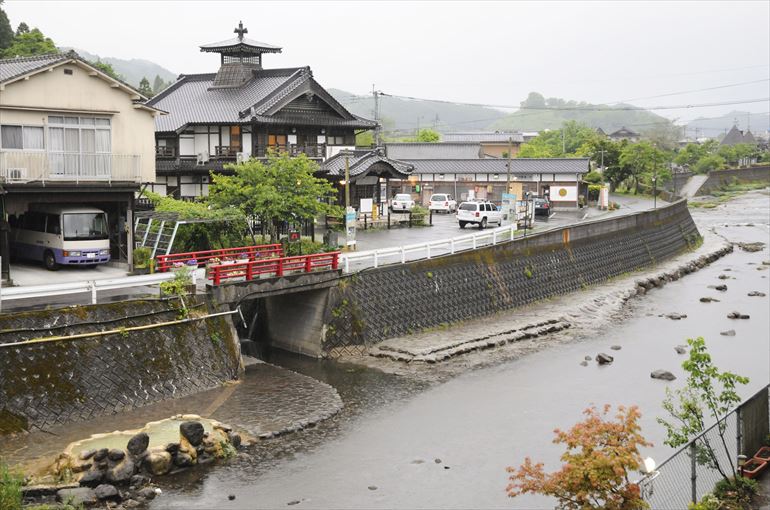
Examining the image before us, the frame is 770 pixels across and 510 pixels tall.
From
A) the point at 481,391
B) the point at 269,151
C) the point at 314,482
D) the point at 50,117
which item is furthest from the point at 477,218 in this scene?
the point at 314,482

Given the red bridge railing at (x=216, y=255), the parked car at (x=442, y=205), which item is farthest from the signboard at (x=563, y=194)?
the red bridge railing at (x=216, y=255)

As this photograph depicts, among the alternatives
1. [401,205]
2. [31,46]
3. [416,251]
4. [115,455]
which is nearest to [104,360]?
[115,455]

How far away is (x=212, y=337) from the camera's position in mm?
24578

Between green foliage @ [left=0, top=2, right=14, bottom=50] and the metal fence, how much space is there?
60.2 meters

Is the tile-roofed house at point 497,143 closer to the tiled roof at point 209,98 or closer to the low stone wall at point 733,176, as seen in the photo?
the low stone wall at point 733,176

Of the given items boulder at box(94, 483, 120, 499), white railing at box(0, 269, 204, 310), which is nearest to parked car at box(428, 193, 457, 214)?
white railing at box(0, 269, 204, 310)

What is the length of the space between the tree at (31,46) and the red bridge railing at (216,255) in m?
32.3

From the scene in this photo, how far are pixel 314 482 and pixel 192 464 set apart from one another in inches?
114

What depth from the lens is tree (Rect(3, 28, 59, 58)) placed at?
55094mm

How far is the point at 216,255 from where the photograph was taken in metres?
29.3

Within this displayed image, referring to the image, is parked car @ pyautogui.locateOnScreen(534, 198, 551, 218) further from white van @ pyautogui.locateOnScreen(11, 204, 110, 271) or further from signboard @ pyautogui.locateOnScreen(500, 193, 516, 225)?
white van @ pyautogui.locateOnScreen(11, 204, 110, 271)

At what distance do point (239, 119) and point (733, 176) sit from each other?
87.2m

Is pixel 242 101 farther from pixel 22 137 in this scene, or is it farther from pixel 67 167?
pixel 22 137

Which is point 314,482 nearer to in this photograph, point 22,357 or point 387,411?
point 387,411
